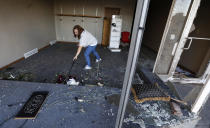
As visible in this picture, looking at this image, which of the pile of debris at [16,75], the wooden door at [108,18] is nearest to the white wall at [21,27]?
the pile of debris at [16,75]

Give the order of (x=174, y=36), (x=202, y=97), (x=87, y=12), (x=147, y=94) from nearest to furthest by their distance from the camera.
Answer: (x=202, y=97)
(x=147, y=94)
(x=174, y=36)
(x=87, y=12)

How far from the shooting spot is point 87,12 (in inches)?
199

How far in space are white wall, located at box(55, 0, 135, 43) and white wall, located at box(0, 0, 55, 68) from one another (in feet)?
2.20

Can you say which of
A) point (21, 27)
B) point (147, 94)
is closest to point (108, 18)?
point (21, 27)

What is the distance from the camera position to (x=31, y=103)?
4.44 feet

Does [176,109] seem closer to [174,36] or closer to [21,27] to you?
[174,36]

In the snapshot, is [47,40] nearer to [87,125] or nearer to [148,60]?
[148,60]

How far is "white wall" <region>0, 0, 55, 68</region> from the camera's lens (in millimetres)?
2645

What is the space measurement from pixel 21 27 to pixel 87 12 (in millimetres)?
2717

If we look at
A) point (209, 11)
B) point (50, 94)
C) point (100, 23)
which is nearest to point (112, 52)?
point (100, 23)

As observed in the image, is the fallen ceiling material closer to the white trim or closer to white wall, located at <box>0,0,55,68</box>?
the white trim

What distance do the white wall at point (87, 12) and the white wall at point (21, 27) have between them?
2.20 feet

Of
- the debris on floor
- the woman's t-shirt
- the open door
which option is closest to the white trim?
the debris on floor

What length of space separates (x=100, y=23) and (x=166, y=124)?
4761mm
